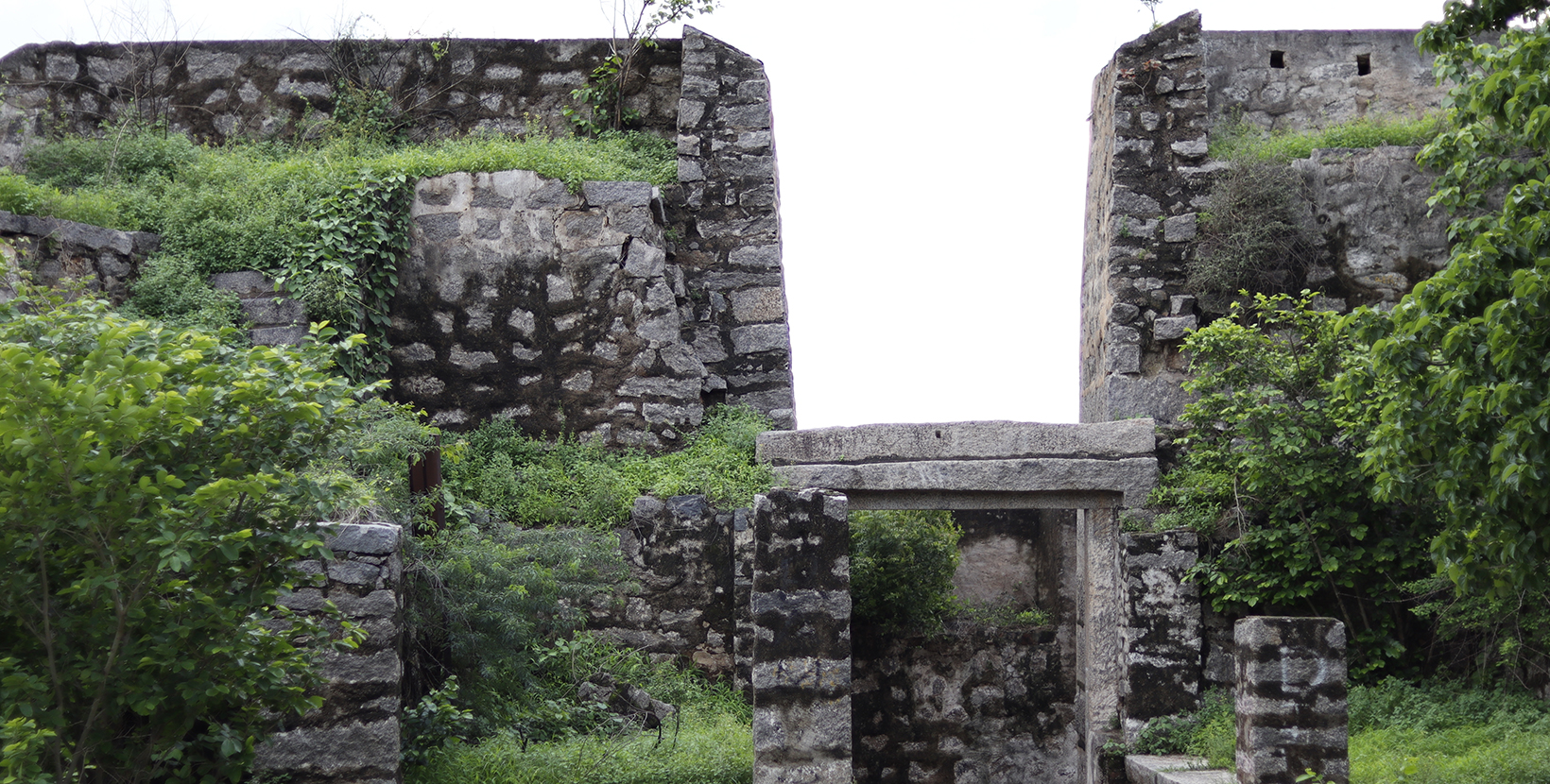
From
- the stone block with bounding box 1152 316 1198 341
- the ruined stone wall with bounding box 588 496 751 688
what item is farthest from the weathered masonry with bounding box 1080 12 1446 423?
the ruined stone wall with bounding box 588 496 751 688

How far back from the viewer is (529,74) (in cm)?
1098

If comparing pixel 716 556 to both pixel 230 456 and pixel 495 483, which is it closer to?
pixel 495 483

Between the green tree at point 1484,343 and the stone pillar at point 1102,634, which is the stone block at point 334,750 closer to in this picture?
the green tree at point 1484,343

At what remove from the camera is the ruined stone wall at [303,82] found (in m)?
10.7

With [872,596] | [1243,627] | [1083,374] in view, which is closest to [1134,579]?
[1243,627]

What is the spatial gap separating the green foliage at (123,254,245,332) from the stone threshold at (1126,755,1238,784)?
689 cm

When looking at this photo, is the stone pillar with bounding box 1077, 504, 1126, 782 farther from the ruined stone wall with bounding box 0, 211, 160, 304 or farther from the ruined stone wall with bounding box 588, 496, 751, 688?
the ruined stone wall with bounding box 0, 211, 160, 304

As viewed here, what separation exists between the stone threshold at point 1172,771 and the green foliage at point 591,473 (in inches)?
122

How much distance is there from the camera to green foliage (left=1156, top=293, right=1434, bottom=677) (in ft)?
26.0

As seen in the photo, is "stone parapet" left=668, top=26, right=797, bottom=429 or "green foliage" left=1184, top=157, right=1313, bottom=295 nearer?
"green foliage" left=1184, top=157, right=1313, bottom=295

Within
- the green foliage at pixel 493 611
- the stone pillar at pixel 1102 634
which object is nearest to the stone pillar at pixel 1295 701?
the stone pillar at pixel 1102 634

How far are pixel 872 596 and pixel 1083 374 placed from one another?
10.1 ft

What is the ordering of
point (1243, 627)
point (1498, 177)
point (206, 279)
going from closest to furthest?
point (1498, 177) → point (1243, 627) → point (206, 279)

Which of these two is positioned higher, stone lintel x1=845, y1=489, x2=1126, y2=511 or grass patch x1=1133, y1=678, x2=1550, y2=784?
stone lintel x1=845, y1=489, x2=1126, y2=511
